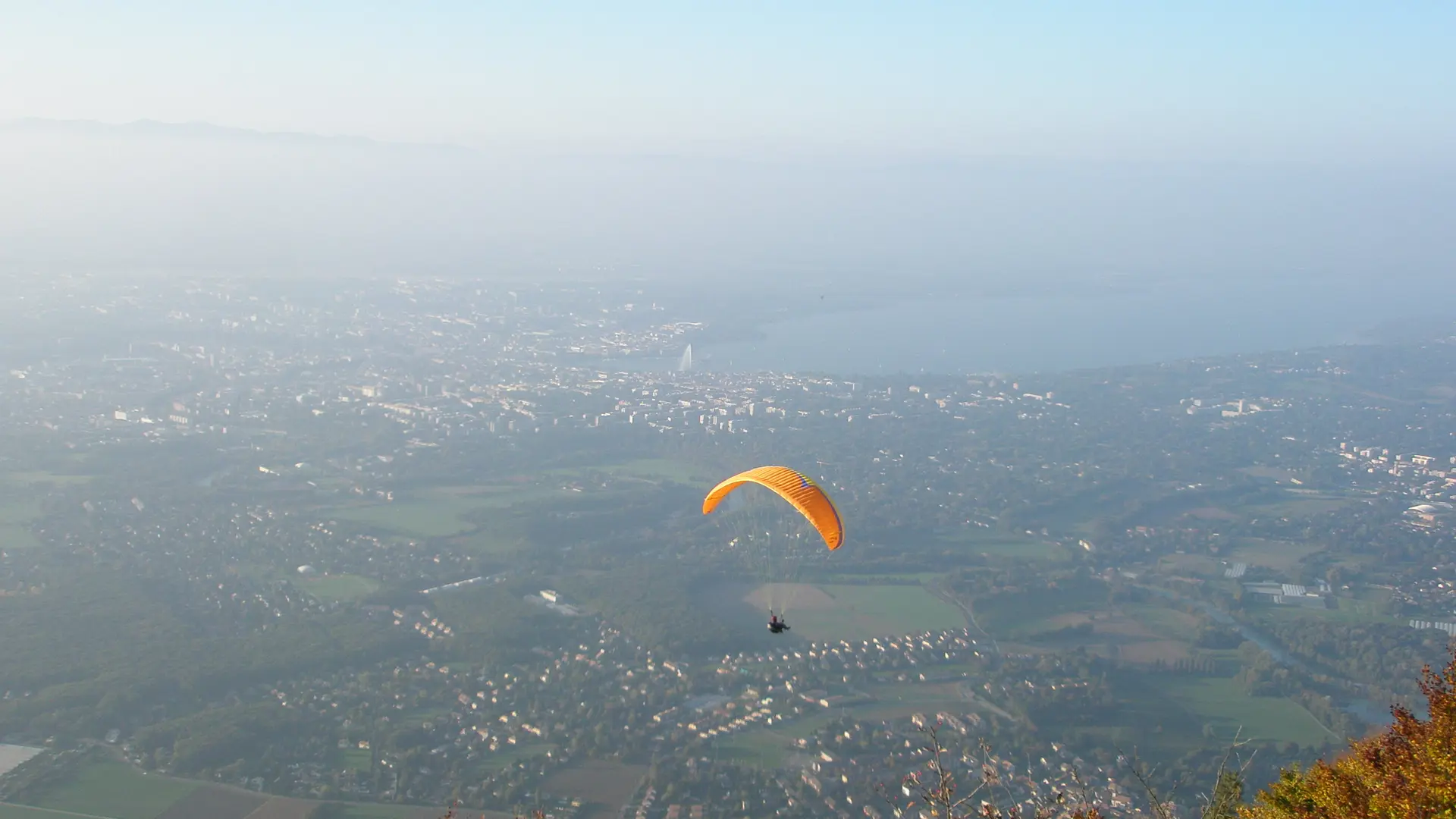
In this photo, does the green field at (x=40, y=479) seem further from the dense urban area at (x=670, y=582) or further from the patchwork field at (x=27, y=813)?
the patchwork field at (x=27, y=813)

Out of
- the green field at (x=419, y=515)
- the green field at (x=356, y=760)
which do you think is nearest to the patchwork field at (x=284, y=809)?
the green field at (x=356, y=760)

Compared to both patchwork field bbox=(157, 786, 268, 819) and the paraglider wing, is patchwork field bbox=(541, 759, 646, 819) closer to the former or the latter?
patchwork field bbox=(157, 786, 268, 819)

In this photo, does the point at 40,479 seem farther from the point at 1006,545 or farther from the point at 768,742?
the point at 1006,545

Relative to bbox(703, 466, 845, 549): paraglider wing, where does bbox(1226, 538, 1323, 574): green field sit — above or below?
below

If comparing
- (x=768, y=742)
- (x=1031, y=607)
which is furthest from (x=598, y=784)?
(x=1031, y=607)

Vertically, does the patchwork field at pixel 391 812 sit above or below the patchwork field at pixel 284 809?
above

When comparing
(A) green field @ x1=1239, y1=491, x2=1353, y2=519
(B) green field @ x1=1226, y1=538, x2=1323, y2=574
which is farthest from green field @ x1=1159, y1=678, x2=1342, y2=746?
(A) green field @ x1=1239, y1=491, x2=1353, y2=519
